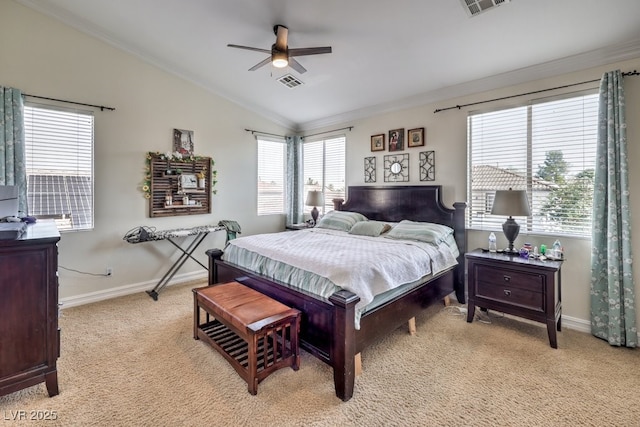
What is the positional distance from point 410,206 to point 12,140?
442cm

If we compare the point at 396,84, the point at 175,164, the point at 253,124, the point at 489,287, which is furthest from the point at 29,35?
the point at 489,287

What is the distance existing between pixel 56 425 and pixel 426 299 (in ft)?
9.35

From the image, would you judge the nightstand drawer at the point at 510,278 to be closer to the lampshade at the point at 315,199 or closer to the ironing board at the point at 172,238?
the lampshade at the point at 315,199

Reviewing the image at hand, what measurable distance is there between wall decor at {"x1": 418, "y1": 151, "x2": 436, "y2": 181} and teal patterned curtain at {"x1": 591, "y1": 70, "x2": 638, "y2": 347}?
1605 millimetres

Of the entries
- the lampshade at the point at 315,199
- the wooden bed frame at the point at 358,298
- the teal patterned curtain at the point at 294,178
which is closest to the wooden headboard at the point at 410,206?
the wooden bed frame at the point at 358,298

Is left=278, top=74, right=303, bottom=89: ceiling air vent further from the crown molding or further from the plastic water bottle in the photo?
the plastic water bottle

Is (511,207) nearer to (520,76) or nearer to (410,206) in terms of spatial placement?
(410,206)

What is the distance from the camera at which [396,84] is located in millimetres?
3809

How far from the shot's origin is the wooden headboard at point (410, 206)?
3561 millimetres

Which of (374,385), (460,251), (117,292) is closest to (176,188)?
(117,292)

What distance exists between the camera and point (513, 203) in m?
2.87

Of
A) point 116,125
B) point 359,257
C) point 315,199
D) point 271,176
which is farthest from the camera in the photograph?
point 271,176

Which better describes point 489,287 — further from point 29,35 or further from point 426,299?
point 29,35

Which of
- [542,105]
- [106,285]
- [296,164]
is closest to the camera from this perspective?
[542,105]
